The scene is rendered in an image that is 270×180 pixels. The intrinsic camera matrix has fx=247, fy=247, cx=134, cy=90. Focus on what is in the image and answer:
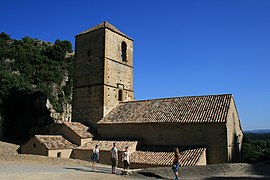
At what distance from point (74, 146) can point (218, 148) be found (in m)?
11.1

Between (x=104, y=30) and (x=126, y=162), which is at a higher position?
(x=104, y=30)

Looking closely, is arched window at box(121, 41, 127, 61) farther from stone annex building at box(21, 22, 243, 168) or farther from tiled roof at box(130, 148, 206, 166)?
tiled roof at box(130, 148, 206, 166)

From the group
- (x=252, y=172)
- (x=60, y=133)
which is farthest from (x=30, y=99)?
(x=252, y=172)

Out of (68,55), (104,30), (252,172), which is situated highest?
(68,55)

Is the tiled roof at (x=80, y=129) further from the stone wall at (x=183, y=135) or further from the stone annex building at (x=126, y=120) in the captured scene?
the stone wall at (x=183, y=135)

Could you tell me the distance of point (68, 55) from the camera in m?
50.3

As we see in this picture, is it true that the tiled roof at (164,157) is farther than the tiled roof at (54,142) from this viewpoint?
No

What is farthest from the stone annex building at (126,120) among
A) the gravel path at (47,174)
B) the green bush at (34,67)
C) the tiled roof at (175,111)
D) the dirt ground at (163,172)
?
the green bush at (34,67)

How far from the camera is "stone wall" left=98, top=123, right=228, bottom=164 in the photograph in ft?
52.1

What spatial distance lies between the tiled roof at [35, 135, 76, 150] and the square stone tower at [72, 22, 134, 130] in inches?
126

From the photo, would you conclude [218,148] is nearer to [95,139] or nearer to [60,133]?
[95,139]

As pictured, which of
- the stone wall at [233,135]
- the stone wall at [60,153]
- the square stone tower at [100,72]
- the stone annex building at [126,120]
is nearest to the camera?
the stone annex building at [126,120]

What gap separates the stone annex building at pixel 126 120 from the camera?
16.2 metres

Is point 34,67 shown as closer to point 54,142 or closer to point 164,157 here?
point 54,142
